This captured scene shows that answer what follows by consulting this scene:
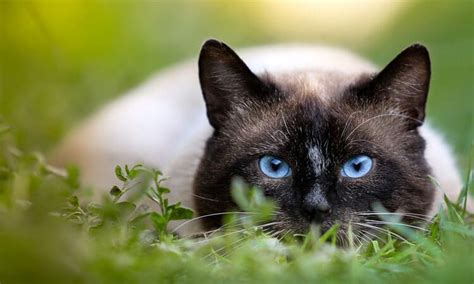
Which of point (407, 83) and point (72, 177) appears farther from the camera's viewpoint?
point (407, 83)

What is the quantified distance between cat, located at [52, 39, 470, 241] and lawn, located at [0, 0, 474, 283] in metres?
0.14

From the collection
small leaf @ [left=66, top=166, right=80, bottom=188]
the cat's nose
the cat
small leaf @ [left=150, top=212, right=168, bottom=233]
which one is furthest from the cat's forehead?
small leaf @ [left=66, top=166, right=80, bottom=188]

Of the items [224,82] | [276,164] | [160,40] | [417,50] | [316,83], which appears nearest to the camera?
[276,164]

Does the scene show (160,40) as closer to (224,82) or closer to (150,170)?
(224,82)

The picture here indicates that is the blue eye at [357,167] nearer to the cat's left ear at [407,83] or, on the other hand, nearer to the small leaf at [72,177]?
the cat's left ear at [407,83]

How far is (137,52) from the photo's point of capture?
8.20 metres

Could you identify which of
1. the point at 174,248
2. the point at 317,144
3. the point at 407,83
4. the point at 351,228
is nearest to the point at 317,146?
the point at 317,144

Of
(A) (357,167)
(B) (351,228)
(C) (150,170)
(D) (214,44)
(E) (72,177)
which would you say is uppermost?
(D) (214,44)

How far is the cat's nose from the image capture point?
3.12 m

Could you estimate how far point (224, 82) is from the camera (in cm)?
368

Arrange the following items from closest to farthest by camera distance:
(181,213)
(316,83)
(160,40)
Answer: (181,213), (316,83), (160,40)

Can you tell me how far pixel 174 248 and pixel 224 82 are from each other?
3.64 feet

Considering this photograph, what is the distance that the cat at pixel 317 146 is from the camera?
10.6 ft

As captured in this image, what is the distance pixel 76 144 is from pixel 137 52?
3.32 m
